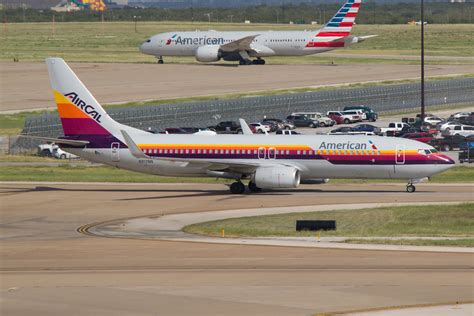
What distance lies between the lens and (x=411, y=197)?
63281 millimetres

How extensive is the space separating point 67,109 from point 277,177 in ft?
45.6

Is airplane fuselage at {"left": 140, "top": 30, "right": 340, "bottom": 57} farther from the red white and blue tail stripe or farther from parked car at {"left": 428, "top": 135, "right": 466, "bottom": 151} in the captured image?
parked car at {"left": 428, "top": 135, "right": 466, "bottom": 151}

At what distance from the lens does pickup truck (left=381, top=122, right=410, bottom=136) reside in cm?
9581

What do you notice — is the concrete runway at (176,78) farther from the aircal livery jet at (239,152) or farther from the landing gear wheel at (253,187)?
the landing gear wheel at (253,187)

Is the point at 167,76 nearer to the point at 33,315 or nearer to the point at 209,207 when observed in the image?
the point at 209,207

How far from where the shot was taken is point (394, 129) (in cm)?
9731

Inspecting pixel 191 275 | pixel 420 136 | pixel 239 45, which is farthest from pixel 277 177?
pixel 239 45

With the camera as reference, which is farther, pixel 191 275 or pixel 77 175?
pixel 77 175

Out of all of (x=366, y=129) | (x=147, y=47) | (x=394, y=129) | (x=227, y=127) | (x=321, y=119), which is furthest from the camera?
(x=147, y=47)

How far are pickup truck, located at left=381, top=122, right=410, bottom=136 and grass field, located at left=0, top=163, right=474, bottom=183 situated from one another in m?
18.2

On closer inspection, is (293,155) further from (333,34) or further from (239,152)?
(333,34)

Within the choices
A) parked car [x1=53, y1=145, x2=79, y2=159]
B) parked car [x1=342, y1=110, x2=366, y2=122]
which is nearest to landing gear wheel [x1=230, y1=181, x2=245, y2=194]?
parked car [x1=53, y1=145, x2=79, y2=159]

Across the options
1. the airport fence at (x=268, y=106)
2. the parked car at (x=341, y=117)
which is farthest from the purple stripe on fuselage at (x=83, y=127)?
the parked car at (x=341, y=117)

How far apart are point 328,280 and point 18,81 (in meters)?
104
